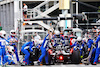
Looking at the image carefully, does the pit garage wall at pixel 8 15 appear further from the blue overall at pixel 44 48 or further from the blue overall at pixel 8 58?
the blue overall at pixel 44 48

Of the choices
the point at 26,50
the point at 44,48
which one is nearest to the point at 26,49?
the point at 26,50

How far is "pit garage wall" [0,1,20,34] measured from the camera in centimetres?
3450

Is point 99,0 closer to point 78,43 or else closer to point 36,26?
point 36,26

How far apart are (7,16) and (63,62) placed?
2044 cm

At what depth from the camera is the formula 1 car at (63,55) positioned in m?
16.6

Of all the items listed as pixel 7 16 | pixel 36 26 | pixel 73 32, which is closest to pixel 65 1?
pixel 73 32

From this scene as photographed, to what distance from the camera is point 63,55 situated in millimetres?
16703

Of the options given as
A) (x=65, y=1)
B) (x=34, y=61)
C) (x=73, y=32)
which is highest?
(x=65, y=1)

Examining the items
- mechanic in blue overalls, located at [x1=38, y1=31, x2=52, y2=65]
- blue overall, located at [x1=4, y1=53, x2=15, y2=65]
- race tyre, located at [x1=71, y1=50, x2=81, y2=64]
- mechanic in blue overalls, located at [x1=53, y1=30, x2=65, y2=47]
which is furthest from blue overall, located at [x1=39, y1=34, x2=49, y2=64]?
blue overall, located at [x1=4, y1=53, x2=15, y2=65]

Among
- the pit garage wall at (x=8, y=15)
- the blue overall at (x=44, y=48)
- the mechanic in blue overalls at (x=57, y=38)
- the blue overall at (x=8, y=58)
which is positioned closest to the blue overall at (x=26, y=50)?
the blue overall at (x=44, y=48)

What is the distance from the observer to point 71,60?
673 inches

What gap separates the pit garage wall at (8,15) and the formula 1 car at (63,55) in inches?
691

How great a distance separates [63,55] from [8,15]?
67.6ft

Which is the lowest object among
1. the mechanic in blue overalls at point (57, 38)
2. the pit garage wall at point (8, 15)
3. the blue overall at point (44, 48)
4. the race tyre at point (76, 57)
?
the race tyre at point (76, 57)
